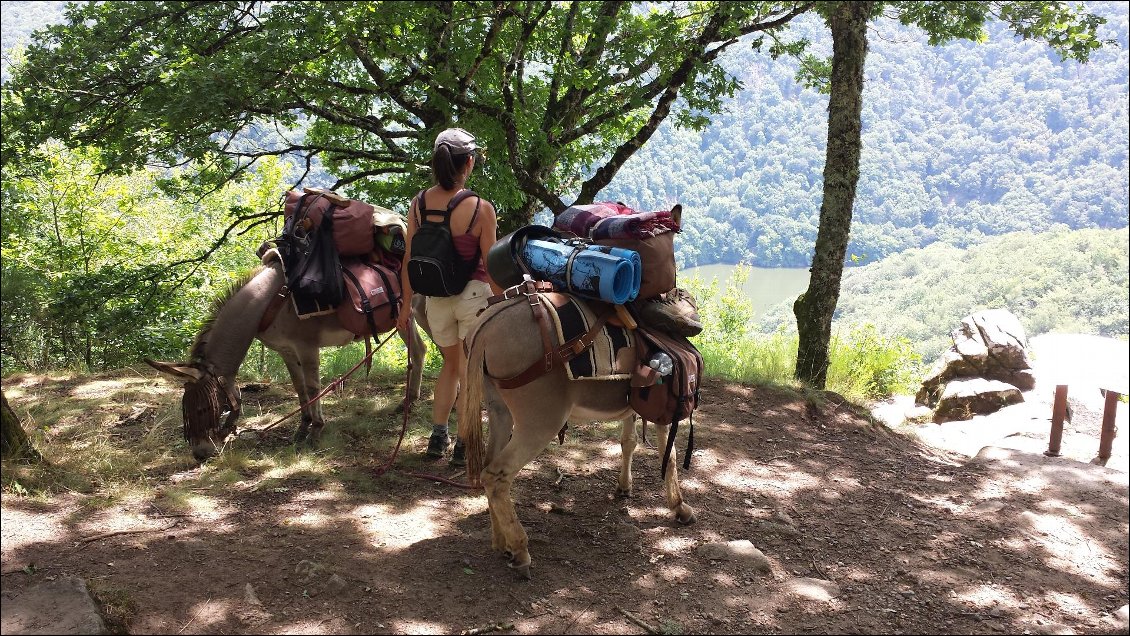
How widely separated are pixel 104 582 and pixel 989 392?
9570 millimetres

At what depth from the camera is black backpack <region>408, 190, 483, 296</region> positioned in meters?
4.13

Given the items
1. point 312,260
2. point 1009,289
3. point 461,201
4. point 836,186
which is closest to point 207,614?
point 461,201

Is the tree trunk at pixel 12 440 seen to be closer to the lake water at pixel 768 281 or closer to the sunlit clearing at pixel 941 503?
the sunlit clearing at pixel 941 503

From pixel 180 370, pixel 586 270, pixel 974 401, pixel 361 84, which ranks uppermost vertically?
pixel 361 84

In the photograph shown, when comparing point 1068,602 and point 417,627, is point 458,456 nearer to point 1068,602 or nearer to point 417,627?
point 417,627

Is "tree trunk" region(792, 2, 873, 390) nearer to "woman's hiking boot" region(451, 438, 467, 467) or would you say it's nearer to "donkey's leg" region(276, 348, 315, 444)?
"woman's hiking boot" region(451, 438, 467, 467)

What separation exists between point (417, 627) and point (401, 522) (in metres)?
1.14

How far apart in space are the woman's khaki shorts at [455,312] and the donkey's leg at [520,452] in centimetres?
89

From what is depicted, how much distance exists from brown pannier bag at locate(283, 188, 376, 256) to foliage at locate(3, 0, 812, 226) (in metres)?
2.02

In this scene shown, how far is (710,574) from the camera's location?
3645mm

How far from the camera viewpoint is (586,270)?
347cm

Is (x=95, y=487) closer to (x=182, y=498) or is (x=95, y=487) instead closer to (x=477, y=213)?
(x=182, y=498)

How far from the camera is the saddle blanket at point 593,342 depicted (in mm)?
3482

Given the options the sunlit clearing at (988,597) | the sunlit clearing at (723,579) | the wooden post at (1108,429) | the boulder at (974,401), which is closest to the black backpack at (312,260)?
the sunlit clearing at (723,579)
